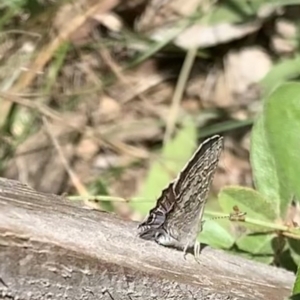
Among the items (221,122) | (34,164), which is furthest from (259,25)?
(34,164)

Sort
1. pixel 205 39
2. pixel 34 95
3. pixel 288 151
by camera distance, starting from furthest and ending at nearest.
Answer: pixel 205 39 → pixel 34 95 → pixel 288 151

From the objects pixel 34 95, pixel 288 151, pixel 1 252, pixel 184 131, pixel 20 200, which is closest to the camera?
pixel 1 252

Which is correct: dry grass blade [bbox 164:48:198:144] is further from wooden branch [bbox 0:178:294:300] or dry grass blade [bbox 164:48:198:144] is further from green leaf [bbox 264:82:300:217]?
wooden branch [bbox 0:178:294:300]

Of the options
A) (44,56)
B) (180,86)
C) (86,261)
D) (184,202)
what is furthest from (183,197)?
(180,86)

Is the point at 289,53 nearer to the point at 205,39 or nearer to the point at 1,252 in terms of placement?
the point at 205,39

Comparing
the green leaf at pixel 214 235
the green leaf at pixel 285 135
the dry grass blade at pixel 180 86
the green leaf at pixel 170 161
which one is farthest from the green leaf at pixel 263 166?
the dry grass blade at pixel 180 86

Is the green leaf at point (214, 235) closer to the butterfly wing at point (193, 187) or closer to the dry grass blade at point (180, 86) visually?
the butterfly wing at point (193, 187)
